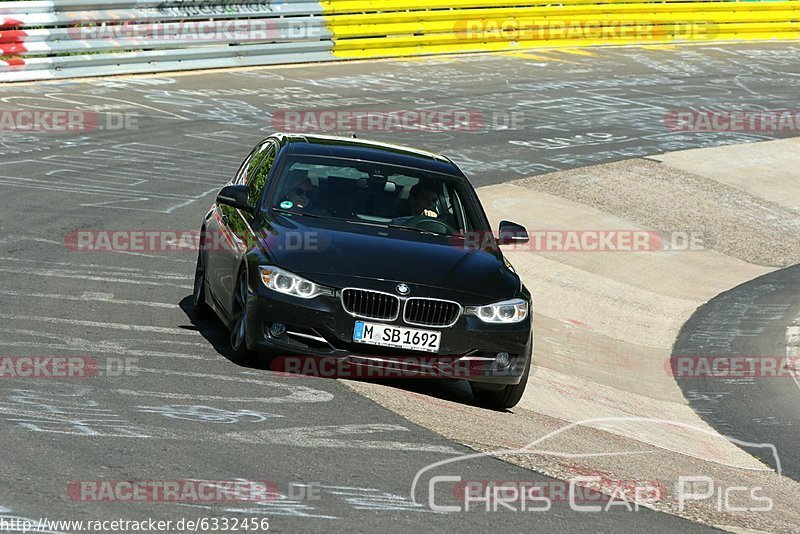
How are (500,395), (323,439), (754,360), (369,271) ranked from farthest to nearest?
(754,360) → (500,395) → (369,271) → (323,439)

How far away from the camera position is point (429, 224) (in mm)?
10305

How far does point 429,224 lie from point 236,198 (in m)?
1.43

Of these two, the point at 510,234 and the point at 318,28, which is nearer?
the point at 510,234

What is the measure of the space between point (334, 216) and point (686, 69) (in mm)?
23052

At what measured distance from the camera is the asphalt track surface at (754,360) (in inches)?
439

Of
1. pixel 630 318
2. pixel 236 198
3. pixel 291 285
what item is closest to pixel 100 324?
pixel 236 198

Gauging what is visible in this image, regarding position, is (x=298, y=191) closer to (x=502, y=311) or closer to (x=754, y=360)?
(x=502, y=311)

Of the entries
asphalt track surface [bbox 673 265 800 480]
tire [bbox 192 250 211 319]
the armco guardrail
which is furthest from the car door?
the armco guardrail

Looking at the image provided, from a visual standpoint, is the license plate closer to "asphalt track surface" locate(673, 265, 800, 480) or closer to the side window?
the side window

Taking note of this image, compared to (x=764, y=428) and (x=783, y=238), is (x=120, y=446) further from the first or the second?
(x=783, y=238)

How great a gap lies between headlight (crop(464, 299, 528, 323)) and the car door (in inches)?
64.9


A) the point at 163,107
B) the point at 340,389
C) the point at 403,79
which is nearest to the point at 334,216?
the point at 340,389

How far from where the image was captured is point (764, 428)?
1128 centimetres

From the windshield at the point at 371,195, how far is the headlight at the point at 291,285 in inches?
44.7
